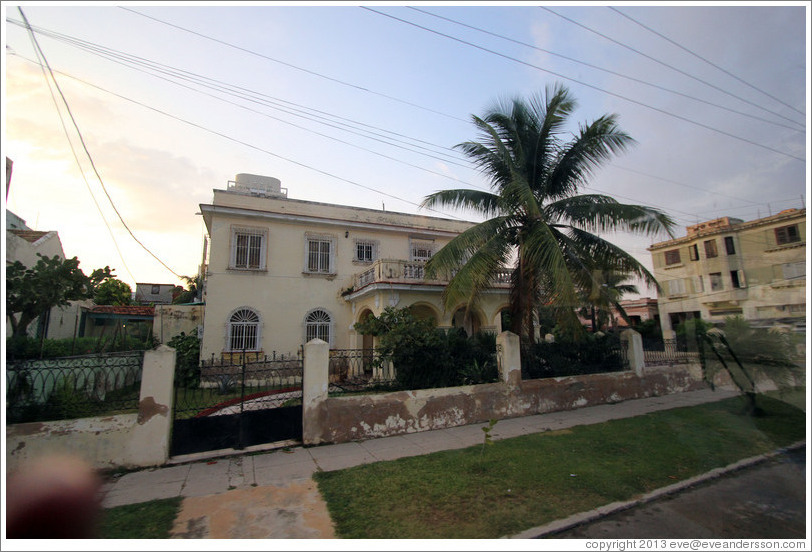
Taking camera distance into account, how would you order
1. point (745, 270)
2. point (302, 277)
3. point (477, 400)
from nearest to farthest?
point (745, 270), point (477, 400), point (302, 277)

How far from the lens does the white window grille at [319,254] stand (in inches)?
626

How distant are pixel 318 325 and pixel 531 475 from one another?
39.5 ft

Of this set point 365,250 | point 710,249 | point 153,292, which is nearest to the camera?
point 710,249

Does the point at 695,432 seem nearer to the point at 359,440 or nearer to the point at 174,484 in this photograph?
the point at 359,440

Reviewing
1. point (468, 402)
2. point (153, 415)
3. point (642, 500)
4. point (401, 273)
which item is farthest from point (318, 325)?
point (642, 500)

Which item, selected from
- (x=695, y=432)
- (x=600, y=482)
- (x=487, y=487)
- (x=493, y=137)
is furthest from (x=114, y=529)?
(x=493, y=137)

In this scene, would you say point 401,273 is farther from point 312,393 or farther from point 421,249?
point 312,393

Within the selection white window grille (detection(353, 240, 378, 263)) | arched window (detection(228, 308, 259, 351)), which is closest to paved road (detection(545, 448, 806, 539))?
arched window (detection(228, 308, 259, 351))

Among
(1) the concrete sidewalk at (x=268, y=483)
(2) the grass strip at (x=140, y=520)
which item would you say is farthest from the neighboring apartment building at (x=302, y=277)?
(2) the grass strip at (x=140, y=520)

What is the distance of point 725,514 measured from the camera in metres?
3.86

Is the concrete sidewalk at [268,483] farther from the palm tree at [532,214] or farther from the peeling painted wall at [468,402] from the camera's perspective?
the palm tree at [532,214]

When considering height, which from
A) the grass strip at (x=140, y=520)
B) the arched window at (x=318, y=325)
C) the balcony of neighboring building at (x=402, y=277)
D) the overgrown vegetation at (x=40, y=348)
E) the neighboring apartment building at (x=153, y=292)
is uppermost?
the neighboring apartment building at (x=153, y=292)

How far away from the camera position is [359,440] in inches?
258

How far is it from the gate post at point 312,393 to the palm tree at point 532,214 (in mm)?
4146
